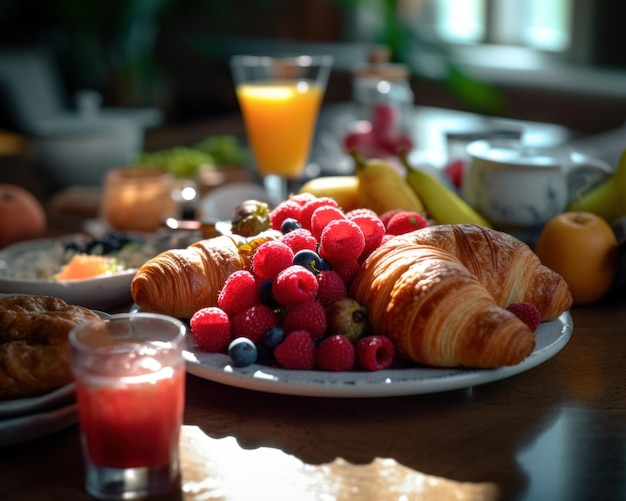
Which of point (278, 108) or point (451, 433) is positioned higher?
point (278, 108)

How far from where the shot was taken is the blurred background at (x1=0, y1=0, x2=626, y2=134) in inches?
141

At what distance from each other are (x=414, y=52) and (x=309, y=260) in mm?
3330

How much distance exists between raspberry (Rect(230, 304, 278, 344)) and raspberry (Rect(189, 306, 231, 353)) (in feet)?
0.04

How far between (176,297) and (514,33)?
143 inches

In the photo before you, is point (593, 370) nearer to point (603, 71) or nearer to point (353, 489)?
point (353, 489)

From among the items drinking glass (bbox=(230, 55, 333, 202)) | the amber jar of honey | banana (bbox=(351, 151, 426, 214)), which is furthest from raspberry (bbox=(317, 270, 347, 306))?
drinking glass (bbox=(230, 55, 333, 202))

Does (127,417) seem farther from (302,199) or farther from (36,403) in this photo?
(302,199)

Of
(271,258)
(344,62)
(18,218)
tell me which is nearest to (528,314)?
(271,258)

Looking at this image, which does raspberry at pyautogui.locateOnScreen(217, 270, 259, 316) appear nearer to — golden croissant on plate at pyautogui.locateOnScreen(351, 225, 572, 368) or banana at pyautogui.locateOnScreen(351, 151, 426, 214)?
golden croissant on plate at pyautogui.locateOnScreen(351, 225, 572, 368)

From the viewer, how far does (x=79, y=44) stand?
419cm

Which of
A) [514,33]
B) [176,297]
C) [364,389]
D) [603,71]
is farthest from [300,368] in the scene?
[514,33]

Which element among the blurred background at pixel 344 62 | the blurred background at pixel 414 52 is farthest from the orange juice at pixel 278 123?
the blurred background at pixel 414 52

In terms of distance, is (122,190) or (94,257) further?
(122,190)

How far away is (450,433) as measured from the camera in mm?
764
